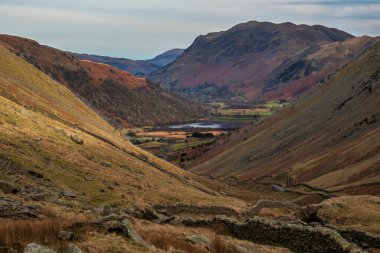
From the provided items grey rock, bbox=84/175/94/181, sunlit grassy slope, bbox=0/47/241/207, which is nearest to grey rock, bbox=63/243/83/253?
sunlit grassy slope, bbox=0/47/241/207

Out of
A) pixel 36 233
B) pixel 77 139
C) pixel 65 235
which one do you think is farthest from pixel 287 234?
pixel 77 139

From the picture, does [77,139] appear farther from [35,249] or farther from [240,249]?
[35,249]

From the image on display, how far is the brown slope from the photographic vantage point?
89562mm

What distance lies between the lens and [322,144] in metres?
120

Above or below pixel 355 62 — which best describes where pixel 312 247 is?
below

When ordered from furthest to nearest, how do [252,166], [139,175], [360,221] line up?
[252,166] < [139,175] < [360,221]

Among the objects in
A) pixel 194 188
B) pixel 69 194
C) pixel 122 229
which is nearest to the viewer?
pixel 122 229

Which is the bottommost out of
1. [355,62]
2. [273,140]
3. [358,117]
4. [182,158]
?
[182,158]

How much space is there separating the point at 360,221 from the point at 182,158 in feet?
492

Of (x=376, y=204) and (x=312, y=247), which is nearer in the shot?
(x=312, y=247)

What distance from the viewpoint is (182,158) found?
19512cm

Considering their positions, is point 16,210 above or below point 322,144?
above

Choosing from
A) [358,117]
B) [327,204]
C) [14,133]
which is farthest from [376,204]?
[358,117]

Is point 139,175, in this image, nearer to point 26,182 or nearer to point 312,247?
point 26,182
